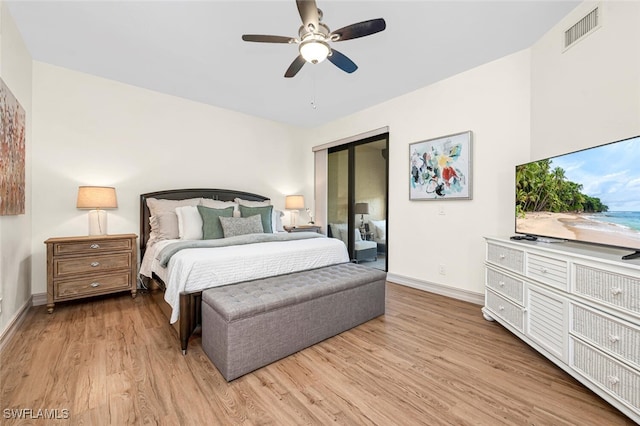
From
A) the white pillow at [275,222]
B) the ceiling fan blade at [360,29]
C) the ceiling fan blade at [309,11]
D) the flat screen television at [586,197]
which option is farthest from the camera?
the white pillow at [275,222]

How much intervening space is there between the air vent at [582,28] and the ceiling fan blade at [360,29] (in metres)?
1.67

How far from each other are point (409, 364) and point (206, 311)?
150 cm

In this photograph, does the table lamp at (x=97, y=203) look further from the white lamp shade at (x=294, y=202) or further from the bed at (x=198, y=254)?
the white lamp shade at (x=294, y=202)

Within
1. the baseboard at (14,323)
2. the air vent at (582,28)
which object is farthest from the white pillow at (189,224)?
the air vent at (582,28)

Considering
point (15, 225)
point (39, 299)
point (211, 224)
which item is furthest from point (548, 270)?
point (39, 299)

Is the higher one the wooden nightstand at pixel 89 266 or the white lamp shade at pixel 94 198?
the white lamp shade at pixel 94 198

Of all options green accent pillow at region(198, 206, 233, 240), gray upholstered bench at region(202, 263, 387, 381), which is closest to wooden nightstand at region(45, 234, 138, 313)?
green accent pillow at region(198, 206, 233, 240)

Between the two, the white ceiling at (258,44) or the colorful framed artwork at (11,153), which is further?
the white ceiling at (258,44)

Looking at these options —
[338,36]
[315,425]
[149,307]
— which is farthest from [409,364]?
[149,307]

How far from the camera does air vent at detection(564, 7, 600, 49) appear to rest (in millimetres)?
2062

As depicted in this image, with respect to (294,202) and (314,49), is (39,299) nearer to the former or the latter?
(294,202)

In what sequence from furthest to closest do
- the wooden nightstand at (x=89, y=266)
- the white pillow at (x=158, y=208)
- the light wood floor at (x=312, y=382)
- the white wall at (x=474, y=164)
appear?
1. the white pillow at (x=158, y=208)
2. the white wall at (x=474, y=164)
3. the wooden nightstand at (x=89, y=266)
4. the light wood floor at (x=312, y=382)

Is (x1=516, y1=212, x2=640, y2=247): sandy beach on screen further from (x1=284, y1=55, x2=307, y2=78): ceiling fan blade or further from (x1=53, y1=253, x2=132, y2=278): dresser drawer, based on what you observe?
(x1=53, y1=253, x2=132, y2=278): dresser drawer

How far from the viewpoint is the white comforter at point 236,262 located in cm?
207
